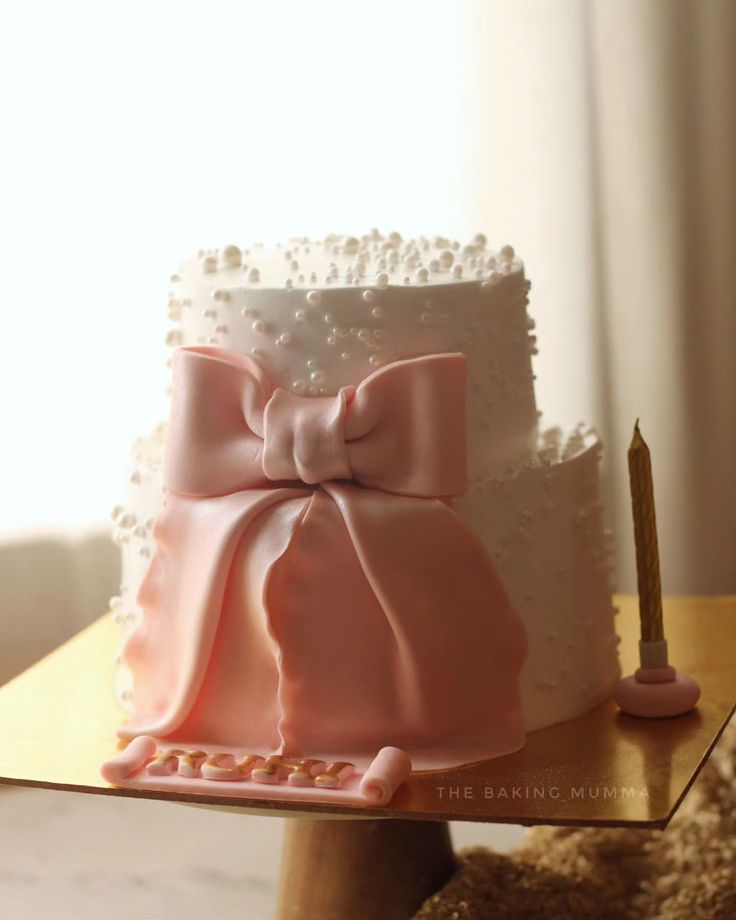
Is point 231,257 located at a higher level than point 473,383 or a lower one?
higher

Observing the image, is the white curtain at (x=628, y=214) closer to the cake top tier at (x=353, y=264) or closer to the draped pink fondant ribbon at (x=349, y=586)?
the cake top tier at (x=353, y=264)

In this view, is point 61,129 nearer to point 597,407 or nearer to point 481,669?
point 597,407

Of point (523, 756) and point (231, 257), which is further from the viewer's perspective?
point (231, 257)

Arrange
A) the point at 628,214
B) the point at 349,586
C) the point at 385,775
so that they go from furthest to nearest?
the point at 628,214, the point at 349,586, the point at 385,775

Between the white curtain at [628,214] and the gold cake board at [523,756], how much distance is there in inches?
33.2

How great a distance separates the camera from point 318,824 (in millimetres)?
1688

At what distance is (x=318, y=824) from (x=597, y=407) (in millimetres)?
1250

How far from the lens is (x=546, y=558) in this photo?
1570 millimetres

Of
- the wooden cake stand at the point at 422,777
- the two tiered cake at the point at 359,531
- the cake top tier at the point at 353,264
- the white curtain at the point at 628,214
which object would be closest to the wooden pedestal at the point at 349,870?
the wooden cake stand at the point at 422,777

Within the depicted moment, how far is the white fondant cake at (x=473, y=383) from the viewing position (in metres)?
1.51

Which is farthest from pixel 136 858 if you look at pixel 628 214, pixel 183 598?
pixel 628 214

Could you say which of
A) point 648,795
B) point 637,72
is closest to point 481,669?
point 648,795

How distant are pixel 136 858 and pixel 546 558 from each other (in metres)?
1.00

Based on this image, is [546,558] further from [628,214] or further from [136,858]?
[628,214]
